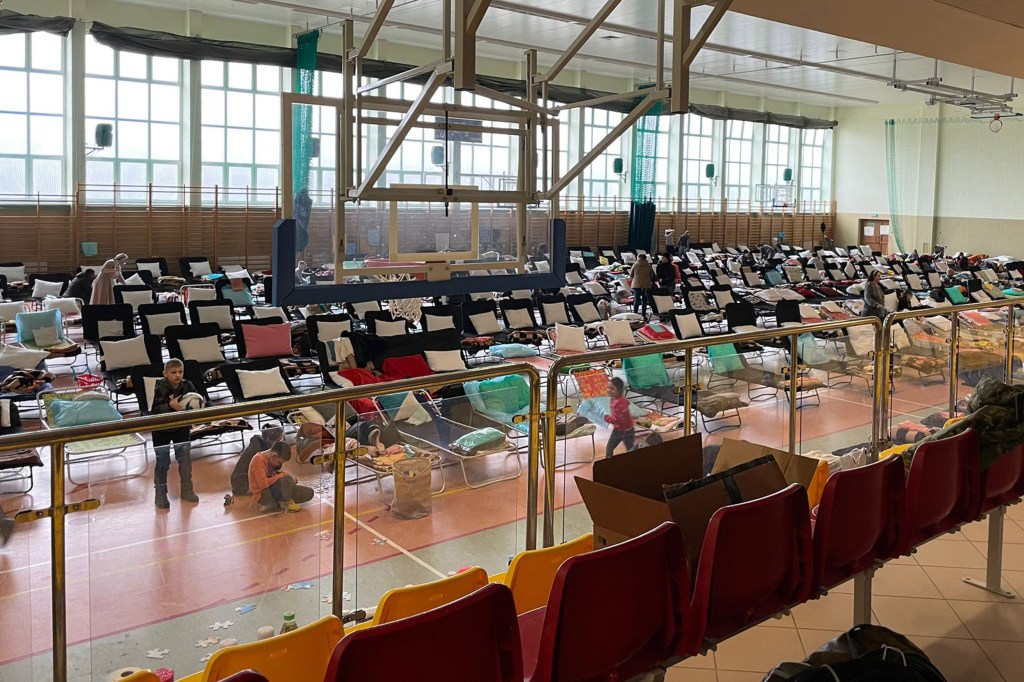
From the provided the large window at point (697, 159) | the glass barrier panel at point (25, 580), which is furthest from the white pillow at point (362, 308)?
the large window at point (697, 159)

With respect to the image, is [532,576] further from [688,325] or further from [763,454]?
[688,325]

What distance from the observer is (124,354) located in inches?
384

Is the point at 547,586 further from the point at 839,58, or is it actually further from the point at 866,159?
the point at 866,159

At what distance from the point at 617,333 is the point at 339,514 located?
9.06 meters

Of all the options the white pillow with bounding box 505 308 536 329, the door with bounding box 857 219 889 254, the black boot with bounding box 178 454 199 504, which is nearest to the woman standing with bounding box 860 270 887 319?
the white pillow with bounding box 505 308 536 329

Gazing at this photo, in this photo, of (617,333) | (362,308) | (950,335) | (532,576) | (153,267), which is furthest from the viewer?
(153,267)

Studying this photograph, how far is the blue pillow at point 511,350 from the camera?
458 inches

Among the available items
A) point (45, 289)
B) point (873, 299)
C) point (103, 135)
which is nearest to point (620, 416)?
point (873, 299)

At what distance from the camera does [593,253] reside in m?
24.9

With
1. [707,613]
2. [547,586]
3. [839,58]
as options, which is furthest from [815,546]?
[839,58]

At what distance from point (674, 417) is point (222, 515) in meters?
2.33

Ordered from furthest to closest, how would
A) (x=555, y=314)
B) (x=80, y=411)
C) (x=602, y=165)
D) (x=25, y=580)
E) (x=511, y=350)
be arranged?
(x=602, y=165), (x=555, y=314), (x=511, y=350), (x=80, y=411), (x=25, y=580)

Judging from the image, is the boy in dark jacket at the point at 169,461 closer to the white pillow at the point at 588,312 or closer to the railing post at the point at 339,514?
the railing post at the point at 339,514

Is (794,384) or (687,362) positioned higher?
(687,362)
